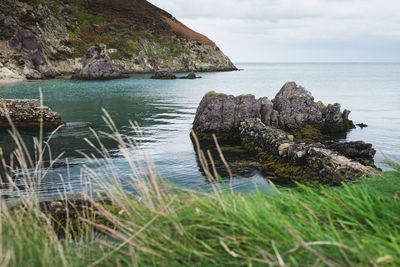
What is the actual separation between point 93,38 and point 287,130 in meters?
95.6

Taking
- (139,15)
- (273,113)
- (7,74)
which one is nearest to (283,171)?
(273,113)

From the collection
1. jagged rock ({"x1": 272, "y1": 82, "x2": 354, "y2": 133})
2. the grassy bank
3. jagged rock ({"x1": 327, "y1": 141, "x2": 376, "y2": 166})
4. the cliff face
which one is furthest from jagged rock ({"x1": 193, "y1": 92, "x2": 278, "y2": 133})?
the cliff face

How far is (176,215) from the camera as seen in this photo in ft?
9.42

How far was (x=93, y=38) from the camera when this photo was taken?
332ft

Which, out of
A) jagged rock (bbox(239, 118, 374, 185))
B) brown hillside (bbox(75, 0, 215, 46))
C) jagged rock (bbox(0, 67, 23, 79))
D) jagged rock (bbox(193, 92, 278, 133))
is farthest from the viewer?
brown hillside (bbox(75, 0, 215, 46))

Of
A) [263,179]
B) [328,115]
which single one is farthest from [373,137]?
[263,179]

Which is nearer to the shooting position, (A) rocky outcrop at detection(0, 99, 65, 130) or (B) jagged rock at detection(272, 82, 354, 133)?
(A) rocky outcrop at detection(0, 99, 65, 130)

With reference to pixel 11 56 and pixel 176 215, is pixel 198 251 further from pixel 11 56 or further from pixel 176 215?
pixel 11 56

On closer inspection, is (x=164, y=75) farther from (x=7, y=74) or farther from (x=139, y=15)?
(x=139, y=15)

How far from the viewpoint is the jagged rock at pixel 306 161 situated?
8529 millimetres

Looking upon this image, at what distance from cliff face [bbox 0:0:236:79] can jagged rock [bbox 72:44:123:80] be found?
7.78 m

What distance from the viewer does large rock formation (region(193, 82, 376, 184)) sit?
9852 millimetres

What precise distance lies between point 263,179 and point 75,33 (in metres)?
103

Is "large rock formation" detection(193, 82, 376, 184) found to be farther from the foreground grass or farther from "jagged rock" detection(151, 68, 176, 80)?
"jagged rock" detection(151, 68, 176, 80)
